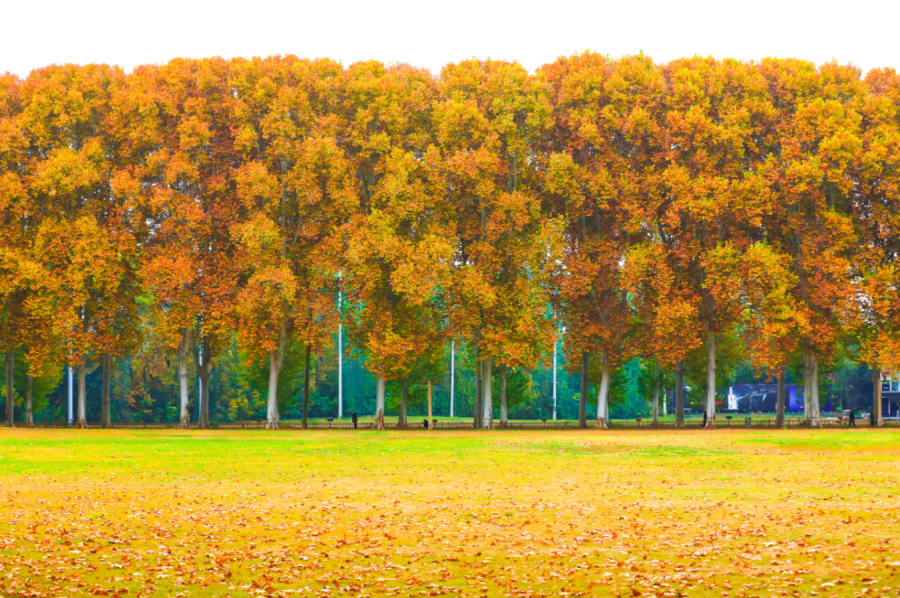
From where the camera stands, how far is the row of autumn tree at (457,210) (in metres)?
53.3

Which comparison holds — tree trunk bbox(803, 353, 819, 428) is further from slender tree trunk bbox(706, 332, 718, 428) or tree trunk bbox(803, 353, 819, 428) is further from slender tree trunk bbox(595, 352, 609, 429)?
slender tree trunk bbox(595, 352, 609, 429)

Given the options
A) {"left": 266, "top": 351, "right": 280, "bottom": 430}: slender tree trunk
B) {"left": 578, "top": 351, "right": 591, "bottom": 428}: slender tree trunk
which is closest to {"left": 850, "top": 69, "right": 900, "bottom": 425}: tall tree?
{"left": 578, "top": 351, "right": 591, "bottom": 428}: slender tree trunk

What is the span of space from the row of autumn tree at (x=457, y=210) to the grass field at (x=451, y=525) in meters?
19.8

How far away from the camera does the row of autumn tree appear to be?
53281 mm

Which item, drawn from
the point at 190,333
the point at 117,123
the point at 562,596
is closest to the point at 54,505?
the point at 562,596

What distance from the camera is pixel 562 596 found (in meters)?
12.0

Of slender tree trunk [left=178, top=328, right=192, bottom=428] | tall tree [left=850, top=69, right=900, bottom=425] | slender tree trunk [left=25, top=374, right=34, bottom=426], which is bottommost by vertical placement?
slender tree trunk [left=25, top=374, right=34, bottom=426]

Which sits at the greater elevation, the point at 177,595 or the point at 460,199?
the point at 460,199

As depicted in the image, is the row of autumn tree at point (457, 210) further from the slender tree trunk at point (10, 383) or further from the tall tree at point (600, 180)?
the slender tree trunk at point (10, 383)

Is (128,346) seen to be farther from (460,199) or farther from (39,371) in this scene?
(460,199)

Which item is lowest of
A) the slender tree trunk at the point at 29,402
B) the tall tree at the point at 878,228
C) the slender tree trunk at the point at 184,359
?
the slender tree trunk at the point at 29,402

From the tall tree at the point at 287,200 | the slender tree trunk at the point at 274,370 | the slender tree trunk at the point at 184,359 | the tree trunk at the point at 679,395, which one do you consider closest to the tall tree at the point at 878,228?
the tree trunk at the point at 679,395

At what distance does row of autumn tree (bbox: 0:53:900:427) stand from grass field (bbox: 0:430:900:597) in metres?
19.8

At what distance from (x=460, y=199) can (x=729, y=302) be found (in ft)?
57.3
